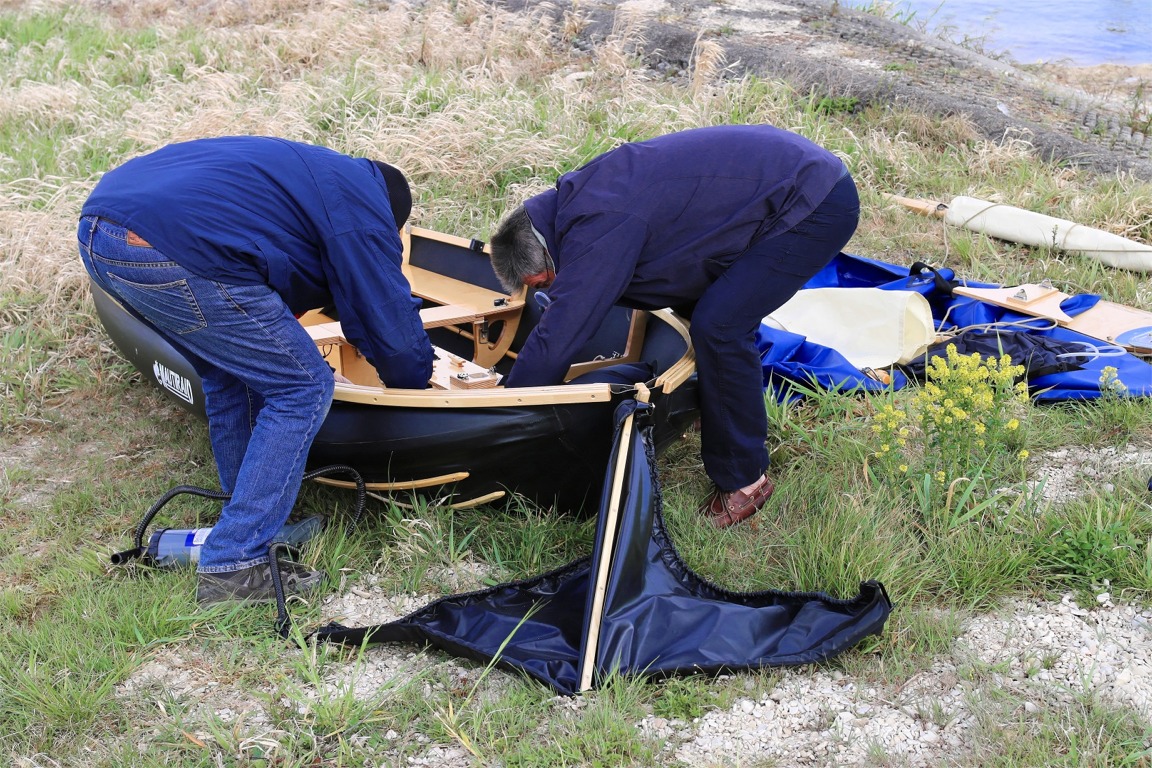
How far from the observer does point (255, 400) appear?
374 centimetres

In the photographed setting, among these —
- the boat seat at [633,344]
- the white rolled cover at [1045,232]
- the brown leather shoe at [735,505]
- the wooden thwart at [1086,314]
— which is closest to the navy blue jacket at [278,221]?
the boat seat at [633,344]

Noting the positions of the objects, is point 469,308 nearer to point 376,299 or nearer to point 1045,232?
point 376,299

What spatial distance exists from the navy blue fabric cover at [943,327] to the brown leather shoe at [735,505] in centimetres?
65

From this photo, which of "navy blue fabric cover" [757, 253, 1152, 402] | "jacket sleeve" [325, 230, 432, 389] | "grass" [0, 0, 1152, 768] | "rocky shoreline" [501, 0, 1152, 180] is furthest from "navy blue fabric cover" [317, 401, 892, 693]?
A: "rocky shoreline" [501, 0, 1152, 180]

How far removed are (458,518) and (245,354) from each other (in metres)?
1.08

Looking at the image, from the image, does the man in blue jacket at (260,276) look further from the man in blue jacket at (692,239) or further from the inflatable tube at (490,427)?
the man in blue jacket at (692,239)

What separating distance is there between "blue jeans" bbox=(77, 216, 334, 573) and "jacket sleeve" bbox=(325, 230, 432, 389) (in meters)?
0.17

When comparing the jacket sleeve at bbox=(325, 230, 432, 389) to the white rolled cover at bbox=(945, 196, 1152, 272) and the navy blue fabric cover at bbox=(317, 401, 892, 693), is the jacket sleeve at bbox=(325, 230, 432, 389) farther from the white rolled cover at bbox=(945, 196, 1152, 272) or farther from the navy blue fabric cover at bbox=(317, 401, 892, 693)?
the white rolled cover at bbox=(945, 196, 1152, 272)

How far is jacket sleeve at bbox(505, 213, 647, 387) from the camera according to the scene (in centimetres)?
318

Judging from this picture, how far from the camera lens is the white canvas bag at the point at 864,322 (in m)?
4.86

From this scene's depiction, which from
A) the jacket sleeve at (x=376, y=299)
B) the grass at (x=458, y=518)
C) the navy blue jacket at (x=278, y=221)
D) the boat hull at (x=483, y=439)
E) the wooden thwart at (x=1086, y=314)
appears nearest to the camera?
the grass at (x=458, y=518)

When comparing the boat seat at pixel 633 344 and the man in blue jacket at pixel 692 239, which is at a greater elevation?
the man in blue jacket at pixel 692 239

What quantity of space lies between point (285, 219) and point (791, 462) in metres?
2.23

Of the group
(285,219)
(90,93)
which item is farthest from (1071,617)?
(90,93)
